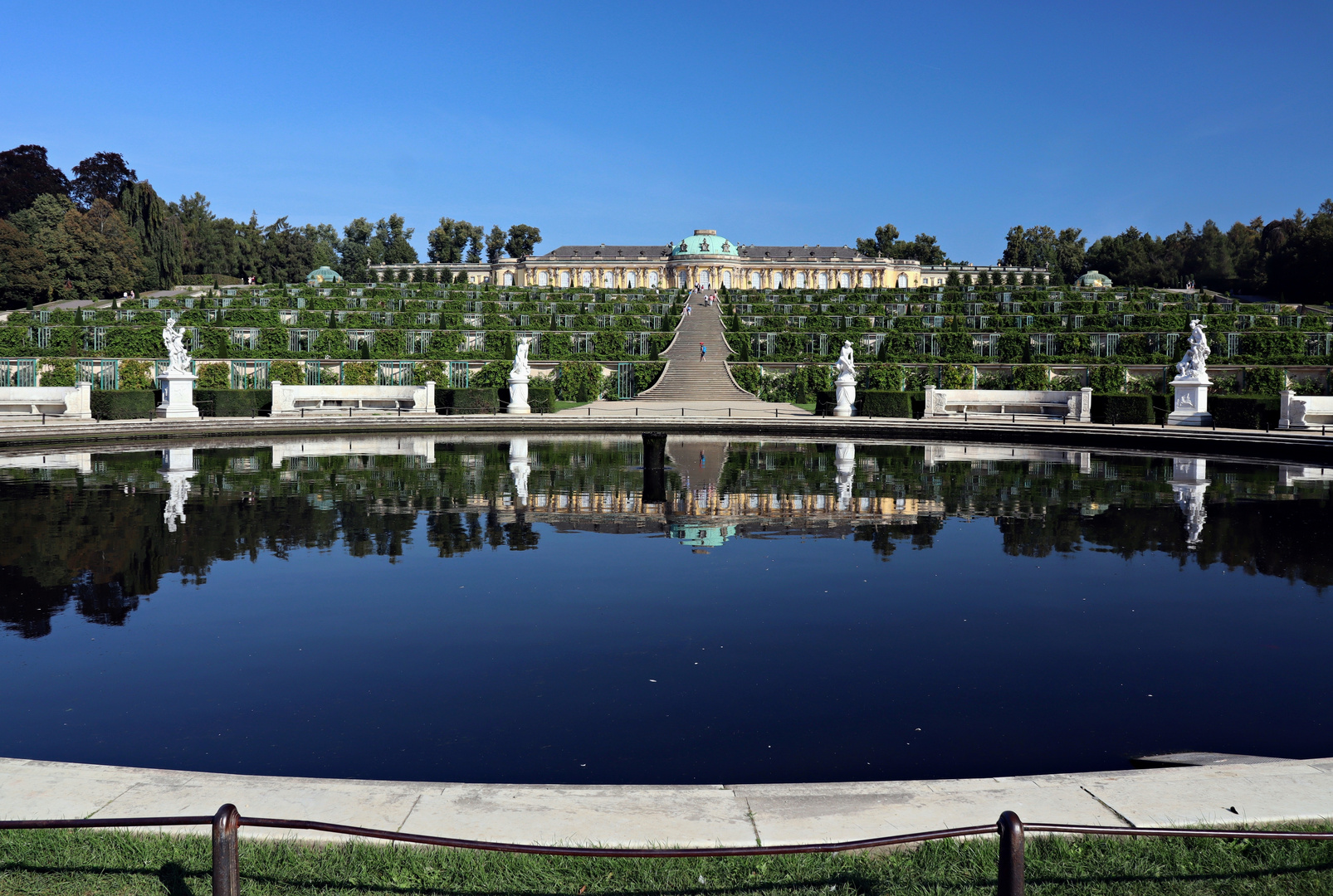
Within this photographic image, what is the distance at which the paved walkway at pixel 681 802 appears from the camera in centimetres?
434

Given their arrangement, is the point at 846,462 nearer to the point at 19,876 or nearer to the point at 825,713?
the point at 825,713

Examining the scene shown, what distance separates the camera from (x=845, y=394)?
34844 millimetres

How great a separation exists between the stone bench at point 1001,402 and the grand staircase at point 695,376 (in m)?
10.6

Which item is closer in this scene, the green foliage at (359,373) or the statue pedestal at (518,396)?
the statue pedestal at (518,396)

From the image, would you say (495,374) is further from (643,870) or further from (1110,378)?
(643,870)

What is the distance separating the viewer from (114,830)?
14.3 ft

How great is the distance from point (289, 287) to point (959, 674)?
8270 centimetres

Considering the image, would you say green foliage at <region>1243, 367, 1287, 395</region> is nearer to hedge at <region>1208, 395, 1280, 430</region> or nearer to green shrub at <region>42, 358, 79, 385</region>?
hedge at <region>1208, 395, 1280, 430</region>

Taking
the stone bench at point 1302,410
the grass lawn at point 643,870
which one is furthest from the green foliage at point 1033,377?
the grass lawn at point 643,870

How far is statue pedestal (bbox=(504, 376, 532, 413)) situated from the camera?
35625 mm

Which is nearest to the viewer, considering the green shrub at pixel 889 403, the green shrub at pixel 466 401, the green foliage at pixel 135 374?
the green shrub at pixel 889 403

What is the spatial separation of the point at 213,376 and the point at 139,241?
77.4 m

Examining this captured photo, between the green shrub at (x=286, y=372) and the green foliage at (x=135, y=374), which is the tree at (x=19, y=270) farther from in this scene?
the green shrub at (x=286, y=372)

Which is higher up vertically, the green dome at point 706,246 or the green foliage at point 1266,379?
the green dome at point 706,246
